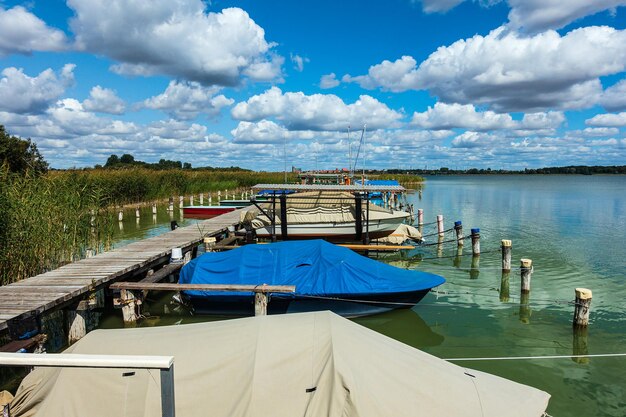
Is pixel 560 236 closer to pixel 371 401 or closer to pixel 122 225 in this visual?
pixel 371 401

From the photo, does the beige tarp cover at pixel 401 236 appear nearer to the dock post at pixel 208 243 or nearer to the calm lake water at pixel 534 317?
the calm lake water at pixel 534 317

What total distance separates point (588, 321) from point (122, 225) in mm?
27438

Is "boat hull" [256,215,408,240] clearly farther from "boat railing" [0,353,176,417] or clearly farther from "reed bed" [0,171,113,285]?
"boat railing" [0,353,176,417]


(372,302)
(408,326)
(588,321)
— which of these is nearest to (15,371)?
(372,302)

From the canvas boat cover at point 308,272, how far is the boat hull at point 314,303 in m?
0.21

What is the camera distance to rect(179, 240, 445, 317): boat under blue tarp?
1098 cm

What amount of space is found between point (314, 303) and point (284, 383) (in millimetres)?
6384

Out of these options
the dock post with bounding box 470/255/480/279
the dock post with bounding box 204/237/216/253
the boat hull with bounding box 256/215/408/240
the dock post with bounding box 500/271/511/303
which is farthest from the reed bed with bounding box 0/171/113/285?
the dock post with bounding box 470/255/480/279

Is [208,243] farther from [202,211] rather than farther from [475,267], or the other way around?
[202,211]

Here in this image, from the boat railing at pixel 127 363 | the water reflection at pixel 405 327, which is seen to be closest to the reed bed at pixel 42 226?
the water reflection at pixel 405 327

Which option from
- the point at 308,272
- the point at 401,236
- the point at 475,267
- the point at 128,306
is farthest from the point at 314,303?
the point at 401,236

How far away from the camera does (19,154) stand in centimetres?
2775

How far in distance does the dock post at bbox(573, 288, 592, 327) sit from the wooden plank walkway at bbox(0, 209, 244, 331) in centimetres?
1240

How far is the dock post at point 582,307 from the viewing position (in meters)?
10.4
